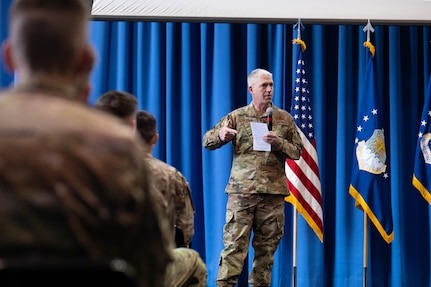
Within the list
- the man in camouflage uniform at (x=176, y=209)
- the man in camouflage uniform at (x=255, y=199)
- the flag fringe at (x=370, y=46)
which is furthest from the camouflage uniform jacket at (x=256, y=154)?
the man in camouflage uniform at (x=176, y=209)

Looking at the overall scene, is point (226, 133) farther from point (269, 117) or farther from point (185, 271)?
point (185, 271)

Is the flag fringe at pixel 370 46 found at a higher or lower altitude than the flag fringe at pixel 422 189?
higher

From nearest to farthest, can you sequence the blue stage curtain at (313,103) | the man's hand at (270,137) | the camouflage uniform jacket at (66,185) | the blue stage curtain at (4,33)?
the camouflage uniform jacket at (66,185)
the man's hand at (270,137)
the blue stage curtain at (4,33)
the blue stage curtain at (313,103)

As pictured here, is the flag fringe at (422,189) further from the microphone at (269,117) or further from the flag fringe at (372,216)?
the microphone at (269,117)

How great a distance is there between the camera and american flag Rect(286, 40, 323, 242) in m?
5.12

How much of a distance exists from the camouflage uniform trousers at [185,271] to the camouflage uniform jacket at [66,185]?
4.56 feet

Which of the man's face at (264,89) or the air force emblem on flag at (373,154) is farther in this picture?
the air force emblem on flag at (373,154)

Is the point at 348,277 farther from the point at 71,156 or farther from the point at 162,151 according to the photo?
the point at 71,156

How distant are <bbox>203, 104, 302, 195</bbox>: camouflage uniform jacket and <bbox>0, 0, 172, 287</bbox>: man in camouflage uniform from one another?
3.39m

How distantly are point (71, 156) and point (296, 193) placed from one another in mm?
4113

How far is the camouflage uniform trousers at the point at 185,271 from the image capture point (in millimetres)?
2533

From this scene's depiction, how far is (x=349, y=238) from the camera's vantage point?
5.58 m

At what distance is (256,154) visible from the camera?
182 inches

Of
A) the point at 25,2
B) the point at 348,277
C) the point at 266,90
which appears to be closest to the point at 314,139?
the point at 266,90
